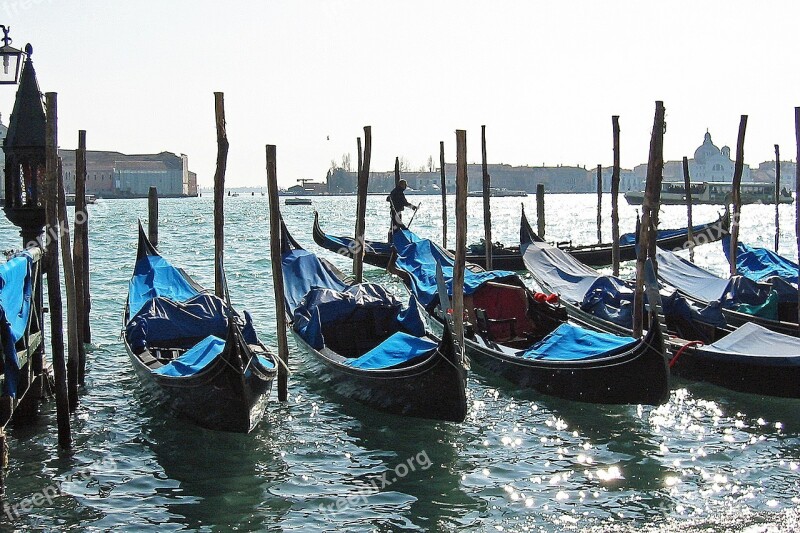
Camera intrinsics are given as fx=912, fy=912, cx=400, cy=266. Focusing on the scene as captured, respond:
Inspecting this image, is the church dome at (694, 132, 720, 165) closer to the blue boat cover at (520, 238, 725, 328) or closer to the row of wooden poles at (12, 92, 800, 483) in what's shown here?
the blue boat cover at (520, 238, 725, 328)

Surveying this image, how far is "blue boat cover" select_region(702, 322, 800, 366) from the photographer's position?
21.6 feet

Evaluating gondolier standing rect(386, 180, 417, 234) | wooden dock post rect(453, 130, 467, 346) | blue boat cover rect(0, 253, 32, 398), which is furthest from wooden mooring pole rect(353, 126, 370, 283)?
blue boat cover rect(0, 253, 32, 398)

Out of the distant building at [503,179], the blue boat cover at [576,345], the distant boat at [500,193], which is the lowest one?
the blue boat cover at [576,345]

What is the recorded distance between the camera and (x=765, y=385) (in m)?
6.70

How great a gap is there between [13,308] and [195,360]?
133 cm

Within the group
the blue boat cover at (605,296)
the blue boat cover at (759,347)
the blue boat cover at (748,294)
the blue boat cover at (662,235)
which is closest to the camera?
the blue boat cover at (759,347)

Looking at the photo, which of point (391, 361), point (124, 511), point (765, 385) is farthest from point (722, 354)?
point (124, 511)

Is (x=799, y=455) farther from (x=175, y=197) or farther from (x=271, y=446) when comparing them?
(x=175, y=197)

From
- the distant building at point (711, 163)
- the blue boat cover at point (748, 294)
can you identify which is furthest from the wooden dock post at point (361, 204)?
the distant building at point (711, 163)

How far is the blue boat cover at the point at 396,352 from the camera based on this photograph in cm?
647

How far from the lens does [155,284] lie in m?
9.19

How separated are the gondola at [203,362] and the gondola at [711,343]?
332cm

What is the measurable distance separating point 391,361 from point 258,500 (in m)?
1.75

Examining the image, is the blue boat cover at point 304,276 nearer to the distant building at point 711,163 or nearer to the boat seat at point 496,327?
the boat seat at point 496,327
